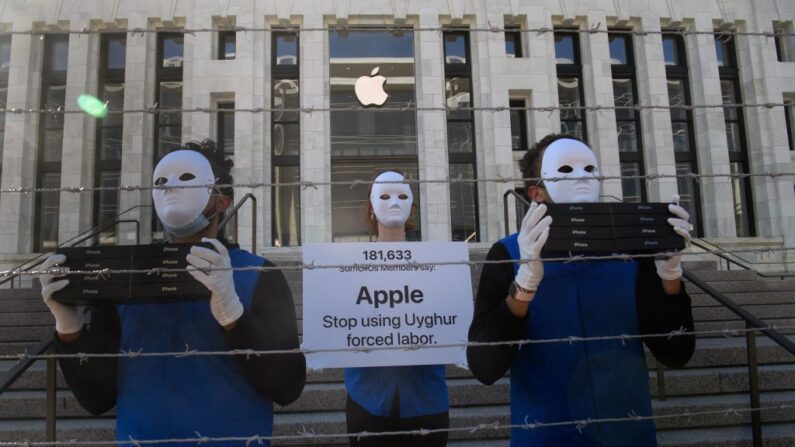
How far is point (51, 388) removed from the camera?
2.80 m

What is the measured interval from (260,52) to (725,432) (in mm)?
8236

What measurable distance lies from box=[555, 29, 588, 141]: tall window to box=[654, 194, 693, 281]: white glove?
24.8ft

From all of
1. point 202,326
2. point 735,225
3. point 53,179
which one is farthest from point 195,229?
point 735,225

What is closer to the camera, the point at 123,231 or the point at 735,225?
the point at 123,231

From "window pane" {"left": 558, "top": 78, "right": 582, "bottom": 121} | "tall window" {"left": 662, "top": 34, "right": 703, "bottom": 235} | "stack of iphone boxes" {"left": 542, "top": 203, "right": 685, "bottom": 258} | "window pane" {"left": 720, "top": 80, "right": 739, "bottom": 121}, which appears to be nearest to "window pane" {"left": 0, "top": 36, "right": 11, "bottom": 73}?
"stack of iphone boxes" {"left": 542, "top": 203, "right": 685, "bottom": 258}

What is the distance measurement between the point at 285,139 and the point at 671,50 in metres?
7.45

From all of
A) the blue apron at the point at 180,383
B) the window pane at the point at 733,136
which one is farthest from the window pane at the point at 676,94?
the blue apron at the point at 180,383

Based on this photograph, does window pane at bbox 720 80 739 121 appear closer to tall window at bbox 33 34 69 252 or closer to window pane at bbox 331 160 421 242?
window pane at bbox 331 160 421 242

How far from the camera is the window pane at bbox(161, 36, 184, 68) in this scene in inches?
336

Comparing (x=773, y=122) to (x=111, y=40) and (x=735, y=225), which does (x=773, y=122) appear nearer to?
(x=735, y=225)

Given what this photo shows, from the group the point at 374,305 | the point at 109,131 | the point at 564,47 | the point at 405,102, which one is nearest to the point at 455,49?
the point at 564,47

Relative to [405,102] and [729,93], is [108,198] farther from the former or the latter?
[729,93]

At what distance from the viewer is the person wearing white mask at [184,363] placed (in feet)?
6.79

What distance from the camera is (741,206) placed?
10.0 meters
